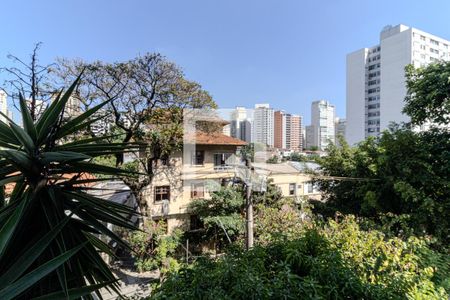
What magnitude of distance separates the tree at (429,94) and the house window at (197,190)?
8689 millimetres

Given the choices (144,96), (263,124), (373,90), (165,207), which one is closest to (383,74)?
(373,90)

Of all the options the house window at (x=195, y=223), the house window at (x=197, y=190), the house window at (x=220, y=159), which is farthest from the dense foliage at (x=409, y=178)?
the house window at (x=195, y=223)

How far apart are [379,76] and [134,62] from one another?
39.2 meters

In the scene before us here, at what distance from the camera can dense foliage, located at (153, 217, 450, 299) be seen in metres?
1.50

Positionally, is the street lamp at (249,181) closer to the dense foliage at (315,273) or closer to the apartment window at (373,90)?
the dense foliage at (315,273)

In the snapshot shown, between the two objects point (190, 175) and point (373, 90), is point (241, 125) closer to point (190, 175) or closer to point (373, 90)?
point (190, 175)

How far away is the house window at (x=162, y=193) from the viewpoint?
37.0 ft

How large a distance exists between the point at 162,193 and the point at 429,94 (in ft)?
32.6

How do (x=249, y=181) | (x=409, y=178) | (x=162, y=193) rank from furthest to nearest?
(x=162, y=193) → (x=249, y=181) → (x=409, y=178)

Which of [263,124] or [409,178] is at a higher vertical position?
[263,124]

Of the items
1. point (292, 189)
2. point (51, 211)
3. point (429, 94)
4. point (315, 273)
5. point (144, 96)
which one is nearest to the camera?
point (51, 211)

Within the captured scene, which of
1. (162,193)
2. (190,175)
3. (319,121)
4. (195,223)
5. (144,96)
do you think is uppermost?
(319,121)

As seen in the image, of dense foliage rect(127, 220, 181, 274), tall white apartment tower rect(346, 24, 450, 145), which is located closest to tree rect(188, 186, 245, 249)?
dense foliage rect(127, 220, 181, 274)

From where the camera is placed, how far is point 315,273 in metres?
1.75
